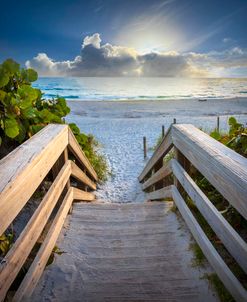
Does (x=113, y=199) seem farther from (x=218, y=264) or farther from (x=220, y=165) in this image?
(x=220, y=165)

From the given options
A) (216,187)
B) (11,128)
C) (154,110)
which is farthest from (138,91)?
(216,187)

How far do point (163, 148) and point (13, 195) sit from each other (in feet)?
8.55

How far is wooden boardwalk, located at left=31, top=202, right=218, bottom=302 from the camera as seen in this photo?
1984 mm

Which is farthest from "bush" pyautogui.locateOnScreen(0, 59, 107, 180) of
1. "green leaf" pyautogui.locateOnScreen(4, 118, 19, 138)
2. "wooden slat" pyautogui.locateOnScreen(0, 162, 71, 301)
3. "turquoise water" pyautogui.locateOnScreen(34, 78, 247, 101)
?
"turquoise water" pyautogui.locateOnScreen(34, 78, 247, 101)

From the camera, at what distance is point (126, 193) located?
6.58 meters

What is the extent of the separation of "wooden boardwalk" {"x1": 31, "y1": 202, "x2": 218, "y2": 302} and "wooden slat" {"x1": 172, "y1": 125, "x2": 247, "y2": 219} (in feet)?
2.43

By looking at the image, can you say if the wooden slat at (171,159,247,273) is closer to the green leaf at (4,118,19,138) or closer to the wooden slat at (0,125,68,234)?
the wooden slat at (0,125,68,234)

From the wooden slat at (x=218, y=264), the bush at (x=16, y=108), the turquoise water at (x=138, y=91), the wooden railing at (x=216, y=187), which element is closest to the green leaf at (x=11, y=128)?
the bush at (x=16, y=108)

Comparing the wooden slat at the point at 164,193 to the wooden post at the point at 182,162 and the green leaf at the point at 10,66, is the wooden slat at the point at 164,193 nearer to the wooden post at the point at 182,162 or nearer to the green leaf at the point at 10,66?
the wooden post at the point at 182,162

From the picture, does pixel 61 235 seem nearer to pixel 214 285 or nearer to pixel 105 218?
pixel 105 218

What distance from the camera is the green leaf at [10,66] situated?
10.1 ft

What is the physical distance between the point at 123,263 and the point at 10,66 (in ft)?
7.67

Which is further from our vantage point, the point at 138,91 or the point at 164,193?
the point at 138,91

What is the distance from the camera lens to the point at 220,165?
178cm
